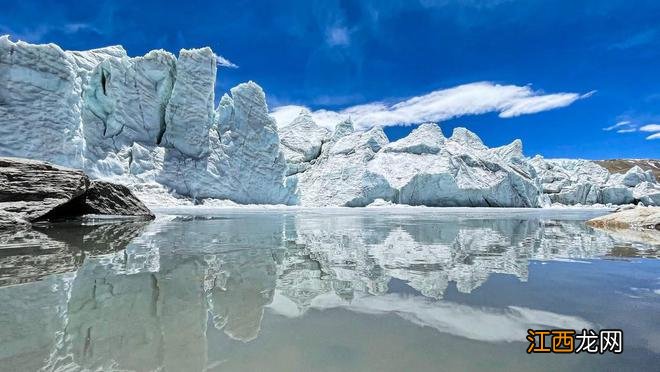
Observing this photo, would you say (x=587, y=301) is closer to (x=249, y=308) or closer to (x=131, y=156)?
(x=249, y=308)

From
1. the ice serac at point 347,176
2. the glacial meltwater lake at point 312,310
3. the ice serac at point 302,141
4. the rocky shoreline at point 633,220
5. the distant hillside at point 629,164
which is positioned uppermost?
the distant hillside at point 629,164

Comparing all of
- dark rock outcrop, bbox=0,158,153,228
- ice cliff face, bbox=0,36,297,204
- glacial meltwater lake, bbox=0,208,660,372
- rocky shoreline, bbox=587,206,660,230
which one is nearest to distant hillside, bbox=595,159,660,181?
ice cliff face, bbox=0,36,297,204

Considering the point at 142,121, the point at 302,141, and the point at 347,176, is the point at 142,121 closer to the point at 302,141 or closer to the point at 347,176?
the point at 347,176

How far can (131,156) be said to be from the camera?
3266cm

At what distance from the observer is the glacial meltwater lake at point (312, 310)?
2.24 meters

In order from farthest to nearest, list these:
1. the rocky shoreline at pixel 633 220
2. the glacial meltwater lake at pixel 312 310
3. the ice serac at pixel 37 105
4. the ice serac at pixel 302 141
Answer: the ice serac at pixel 302 141 → the ice serac at pixel 37 105 → the rocky shoreline at pixel 633 220 → the glacial meltwater lake at pixel 312 310

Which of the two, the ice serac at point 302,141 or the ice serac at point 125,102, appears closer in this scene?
the ice serac at point 125,102

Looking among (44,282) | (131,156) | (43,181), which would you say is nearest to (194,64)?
(131,156)

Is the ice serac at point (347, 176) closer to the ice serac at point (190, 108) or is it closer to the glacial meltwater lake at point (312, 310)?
the ice serac at point (190, 108)

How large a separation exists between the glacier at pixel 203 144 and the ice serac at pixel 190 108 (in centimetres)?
9

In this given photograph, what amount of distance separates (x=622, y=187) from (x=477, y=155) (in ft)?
104

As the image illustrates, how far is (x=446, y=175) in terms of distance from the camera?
48.1 m

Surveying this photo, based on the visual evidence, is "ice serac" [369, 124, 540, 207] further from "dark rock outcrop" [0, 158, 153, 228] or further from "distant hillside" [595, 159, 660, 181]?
"distant hillside" [595, 159, 660, 181]

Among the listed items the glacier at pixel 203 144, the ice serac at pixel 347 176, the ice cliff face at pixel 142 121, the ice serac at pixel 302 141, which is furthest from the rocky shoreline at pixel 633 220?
the ice serac at pixel 302 141
